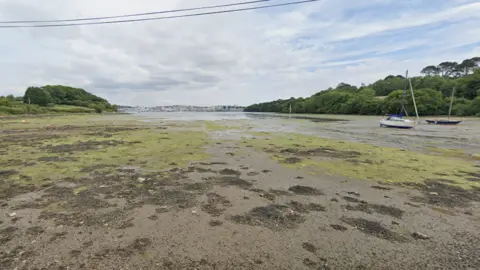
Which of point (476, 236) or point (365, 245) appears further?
point (476, 236)

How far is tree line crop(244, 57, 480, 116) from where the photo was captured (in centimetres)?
6694

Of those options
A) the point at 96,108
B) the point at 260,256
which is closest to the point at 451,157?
the point at 260,256

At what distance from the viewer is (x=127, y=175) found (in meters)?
7.79

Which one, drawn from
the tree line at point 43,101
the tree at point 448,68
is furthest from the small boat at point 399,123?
A: the tree at point 448,68

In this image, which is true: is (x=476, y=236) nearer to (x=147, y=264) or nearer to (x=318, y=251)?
(x=318, y=251)

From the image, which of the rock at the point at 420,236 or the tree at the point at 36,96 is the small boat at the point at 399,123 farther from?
the tree at the point at 36,96

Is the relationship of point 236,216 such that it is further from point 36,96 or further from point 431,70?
point 431,70

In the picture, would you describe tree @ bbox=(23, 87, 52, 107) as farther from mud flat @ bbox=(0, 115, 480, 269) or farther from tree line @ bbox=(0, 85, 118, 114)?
mud flat @ bbox=(0, 115, 480, 269)

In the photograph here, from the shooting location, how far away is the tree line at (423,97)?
66.9 meters

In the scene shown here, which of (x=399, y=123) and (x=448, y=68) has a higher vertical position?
(x=448, y=68)

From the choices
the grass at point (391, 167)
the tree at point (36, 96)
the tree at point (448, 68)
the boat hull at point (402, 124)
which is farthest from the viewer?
the tree at point (448, 68)

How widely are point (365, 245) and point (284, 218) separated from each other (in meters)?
1.44

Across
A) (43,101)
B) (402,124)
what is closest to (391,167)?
(402,124)

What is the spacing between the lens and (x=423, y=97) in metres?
67.4
